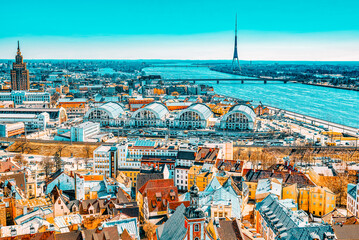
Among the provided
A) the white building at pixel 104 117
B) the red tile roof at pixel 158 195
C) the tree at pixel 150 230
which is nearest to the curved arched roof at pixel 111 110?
the white building at pixel 104 117

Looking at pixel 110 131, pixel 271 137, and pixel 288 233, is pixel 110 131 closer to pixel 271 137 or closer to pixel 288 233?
pixel 271 137

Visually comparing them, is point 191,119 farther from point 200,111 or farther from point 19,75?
point 19,75

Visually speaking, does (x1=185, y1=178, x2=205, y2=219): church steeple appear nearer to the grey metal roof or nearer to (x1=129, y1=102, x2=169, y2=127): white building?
the grey metal roof

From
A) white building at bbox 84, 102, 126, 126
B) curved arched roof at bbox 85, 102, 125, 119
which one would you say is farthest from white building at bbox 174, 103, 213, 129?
curved arched roof at bbox 85, 102, 125, 119

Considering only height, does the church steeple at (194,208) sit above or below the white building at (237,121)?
above

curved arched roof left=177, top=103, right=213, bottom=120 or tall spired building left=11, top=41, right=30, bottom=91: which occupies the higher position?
tall spired building left=11, top=41, right=30, bottom=91

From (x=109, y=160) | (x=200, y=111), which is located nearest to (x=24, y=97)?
(x=200, y=111)

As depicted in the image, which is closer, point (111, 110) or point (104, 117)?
point (104, 117)

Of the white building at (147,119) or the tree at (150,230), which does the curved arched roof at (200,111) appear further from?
the tree at (150,230)
